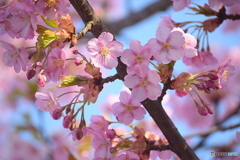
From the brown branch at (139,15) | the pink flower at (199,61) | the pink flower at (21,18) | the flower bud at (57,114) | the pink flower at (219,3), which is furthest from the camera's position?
the brown branch at (139,15)

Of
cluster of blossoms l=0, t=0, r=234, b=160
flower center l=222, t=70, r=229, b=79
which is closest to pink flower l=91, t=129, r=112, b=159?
cluster of blossoms l=0, t=0, r=234, b=160

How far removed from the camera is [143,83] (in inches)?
38.7

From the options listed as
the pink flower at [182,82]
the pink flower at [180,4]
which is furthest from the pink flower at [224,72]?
the pink flower at [180,4]

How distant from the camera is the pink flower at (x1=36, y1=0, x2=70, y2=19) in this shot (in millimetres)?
980

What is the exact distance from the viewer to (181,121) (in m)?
4.01

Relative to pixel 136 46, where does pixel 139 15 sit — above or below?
above

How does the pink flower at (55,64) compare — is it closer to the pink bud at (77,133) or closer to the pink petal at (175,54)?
the pink bud at (77,133)

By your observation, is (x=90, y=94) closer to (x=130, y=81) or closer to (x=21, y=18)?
(x=130, y=81)

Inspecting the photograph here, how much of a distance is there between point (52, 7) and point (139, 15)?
6.82ft

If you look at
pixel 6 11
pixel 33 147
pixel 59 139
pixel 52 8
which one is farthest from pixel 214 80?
pixel 33 147

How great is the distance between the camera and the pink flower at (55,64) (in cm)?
102

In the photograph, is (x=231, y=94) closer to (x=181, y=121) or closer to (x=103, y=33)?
(x=181, y=121)

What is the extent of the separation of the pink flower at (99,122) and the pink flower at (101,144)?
34 millimetres

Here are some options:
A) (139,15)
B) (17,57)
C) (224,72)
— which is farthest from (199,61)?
(139,15)
